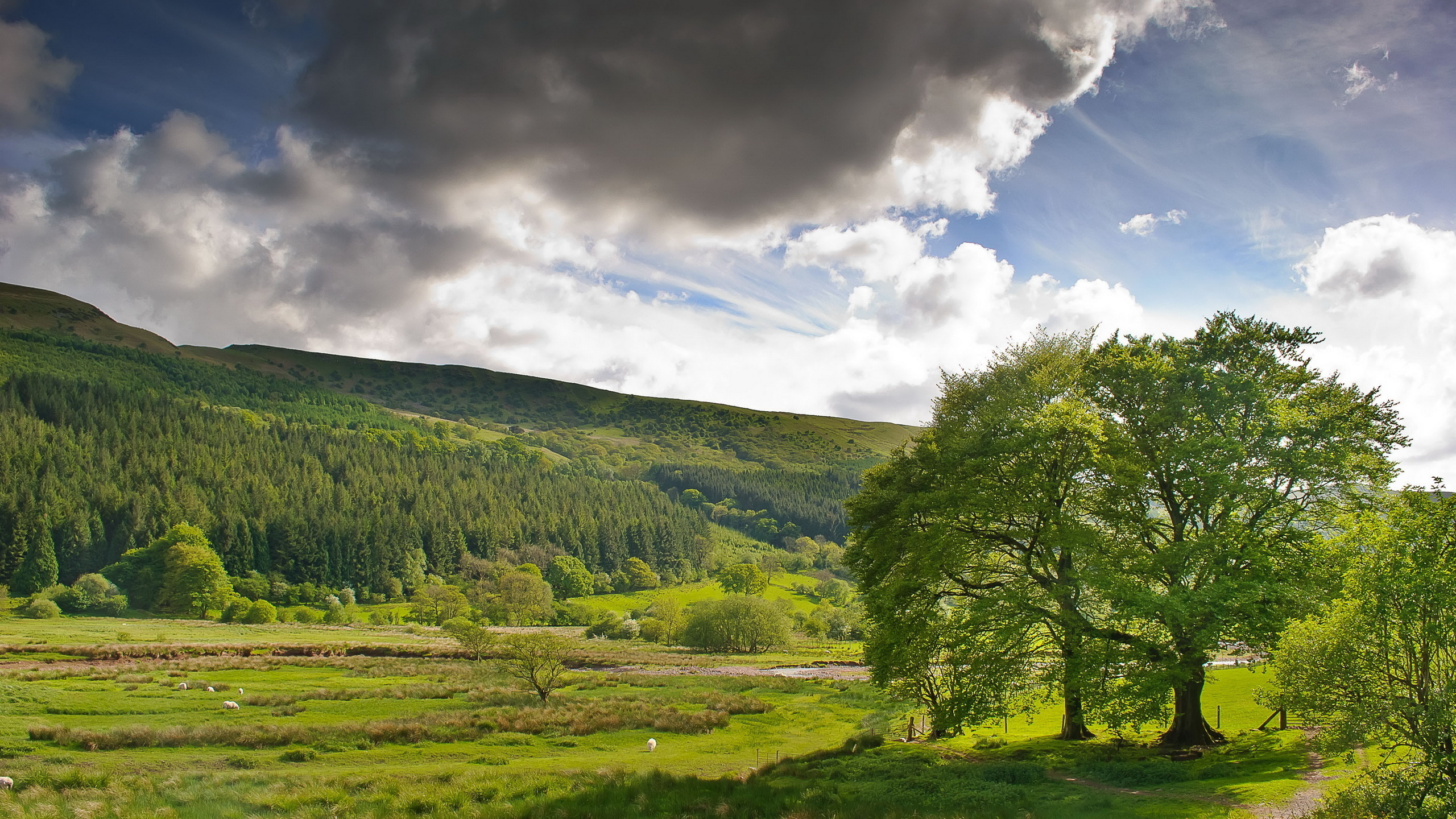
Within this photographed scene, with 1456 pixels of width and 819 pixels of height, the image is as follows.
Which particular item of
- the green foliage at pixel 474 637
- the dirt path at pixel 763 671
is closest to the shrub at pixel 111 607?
the green foliage at pixel 474 637

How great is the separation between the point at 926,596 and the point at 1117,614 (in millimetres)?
7516

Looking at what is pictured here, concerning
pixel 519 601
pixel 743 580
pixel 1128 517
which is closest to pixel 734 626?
pixel 519 601

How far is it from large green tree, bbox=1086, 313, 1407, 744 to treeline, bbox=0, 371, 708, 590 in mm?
148922

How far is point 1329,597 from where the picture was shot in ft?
71.9

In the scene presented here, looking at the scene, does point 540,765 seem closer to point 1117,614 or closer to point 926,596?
point 926,596

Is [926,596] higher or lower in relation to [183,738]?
higher

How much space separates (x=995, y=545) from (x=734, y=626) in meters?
76.0

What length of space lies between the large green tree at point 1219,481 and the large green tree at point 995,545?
1518mm

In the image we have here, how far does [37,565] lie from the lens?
115688 millimetres

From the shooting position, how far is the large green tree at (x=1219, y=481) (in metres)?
23.6

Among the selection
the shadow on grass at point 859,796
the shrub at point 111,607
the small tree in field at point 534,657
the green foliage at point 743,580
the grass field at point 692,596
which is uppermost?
the shadow on grass at point 859,796

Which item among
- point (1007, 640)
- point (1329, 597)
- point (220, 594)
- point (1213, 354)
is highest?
point (1213, 354)

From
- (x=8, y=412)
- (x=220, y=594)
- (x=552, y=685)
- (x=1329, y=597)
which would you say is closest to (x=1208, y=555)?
(x=1329, y=597)

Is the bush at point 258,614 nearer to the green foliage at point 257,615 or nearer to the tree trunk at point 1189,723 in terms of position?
the green foliage at point 257,615
